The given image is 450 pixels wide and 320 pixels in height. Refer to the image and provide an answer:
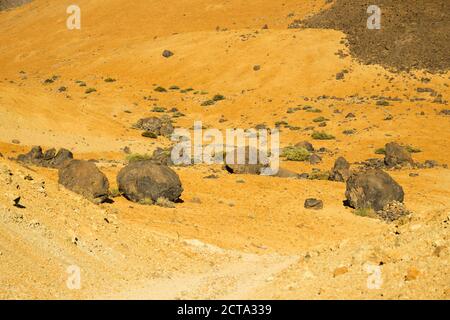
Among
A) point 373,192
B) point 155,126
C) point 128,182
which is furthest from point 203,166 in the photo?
point 155,126

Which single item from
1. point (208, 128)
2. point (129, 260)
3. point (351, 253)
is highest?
point (351, 253)

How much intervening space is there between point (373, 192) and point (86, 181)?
10.5 metres

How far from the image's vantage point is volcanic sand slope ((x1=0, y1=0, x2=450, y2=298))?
10789 millimetres

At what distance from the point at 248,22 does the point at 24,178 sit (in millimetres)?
59150

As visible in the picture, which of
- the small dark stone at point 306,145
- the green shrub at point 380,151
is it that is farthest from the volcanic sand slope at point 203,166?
the small dark stone at point 306,145

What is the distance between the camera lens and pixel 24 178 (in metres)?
15.5

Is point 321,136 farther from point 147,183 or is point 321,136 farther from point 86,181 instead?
point 86,181

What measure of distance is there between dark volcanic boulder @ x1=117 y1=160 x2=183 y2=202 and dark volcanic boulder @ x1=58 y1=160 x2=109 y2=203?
146 centimetres

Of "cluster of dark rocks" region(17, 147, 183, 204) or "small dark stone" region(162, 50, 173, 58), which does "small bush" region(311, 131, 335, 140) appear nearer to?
"cluster of dark rocks" region(17, 147, 183, 204)

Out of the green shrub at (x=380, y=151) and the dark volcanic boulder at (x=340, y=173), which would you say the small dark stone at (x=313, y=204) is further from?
the green shrub at (x=380, y=151)

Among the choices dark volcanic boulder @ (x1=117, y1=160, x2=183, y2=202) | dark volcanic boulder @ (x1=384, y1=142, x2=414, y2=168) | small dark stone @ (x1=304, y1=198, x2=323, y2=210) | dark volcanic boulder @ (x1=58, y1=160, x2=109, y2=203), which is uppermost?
dark volcanic boulder @ (x1=58, y1=160, x2=109, y2=203)

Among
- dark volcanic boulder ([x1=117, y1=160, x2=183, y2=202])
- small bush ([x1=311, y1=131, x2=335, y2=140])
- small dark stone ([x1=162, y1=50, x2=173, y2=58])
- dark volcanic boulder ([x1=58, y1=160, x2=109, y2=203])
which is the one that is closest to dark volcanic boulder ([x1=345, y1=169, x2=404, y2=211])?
dark volcanic boulder ([x1=117, y1=160, x2=183, y2=202])

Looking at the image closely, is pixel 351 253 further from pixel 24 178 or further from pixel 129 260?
pixel 24 178

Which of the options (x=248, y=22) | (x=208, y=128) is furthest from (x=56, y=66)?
(x=208, y=128)
